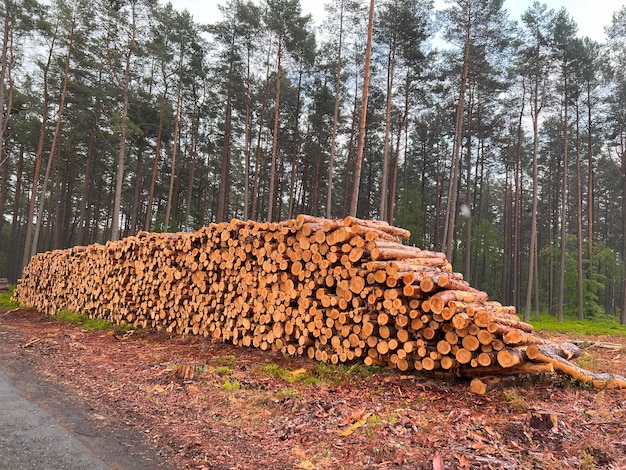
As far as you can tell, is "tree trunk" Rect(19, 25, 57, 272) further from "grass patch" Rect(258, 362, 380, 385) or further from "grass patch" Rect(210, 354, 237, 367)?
"grass patch" Rect(258, 362, 380, 385)

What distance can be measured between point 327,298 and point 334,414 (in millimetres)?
1979

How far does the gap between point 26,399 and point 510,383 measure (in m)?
5.52

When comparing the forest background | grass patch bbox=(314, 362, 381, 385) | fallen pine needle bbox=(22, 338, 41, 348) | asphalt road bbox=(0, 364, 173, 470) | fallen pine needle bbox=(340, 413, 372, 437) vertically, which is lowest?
fallen pine needle bbox=(22, 338, 41, 348)

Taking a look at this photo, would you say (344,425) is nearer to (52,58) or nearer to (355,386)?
(355,386)

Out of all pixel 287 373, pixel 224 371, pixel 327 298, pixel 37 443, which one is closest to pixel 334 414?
pixel 287 373

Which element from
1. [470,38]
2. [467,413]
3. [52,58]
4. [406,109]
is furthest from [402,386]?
[52,58]

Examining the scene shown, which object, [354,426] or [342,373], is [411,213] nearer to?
[342,373]

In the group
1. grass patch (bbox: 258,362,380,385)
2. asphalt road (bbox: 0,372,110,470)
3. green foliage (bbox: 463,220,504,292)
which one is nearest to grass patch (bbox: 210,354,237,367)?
grass patch (bbox: 258,362,380,385)

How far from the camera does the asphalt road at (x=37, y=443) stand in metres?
2.84

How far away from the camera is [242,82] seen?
22.4 metres

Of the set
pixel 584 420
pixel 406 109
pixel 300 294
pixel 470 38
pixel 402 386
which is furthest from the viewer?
pixel 406 109

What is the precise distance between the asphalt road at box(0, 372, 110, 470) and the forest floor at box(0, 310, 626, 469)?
1.65 ft

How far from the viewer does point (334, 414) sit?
393cm

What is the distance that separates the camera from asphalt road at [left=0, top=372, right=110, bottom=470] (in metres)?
2.84
